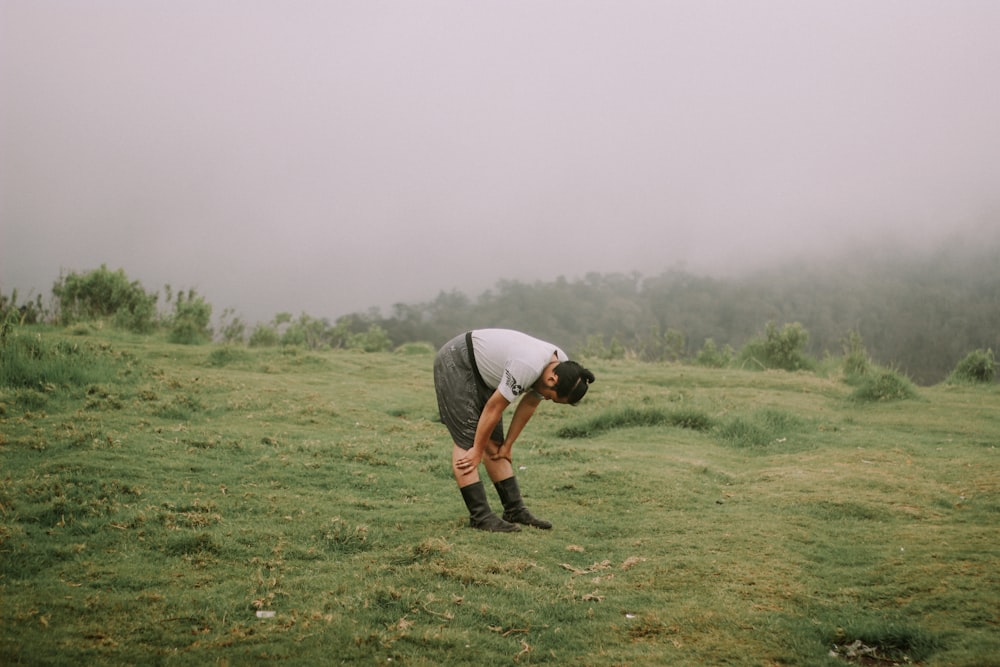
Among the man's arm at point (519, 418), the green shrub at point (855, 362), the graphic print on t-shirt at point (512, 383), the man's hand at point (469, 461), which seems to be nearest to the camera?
the graphic print on t-shirt at point (512, 383)

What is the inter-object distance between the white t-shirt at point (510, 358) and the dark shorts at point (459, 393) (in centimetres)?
12

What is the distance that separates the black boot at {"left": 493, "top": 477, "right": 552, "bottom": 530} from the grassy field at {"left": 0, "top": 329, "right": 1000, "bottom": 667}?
0.82 feet

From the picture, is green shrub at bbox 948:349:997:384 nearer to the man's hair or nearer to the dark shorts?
the man's hair

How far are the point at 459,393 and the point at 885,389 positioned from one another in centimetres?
1178

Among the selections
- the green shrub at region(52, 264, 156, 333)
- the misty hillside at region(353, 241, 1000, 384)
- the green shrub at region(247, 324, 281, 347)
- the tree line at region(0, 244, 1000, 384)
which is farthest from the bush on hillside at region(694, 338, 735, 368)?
the misty hillside at region(353, 241, 1000, 384)

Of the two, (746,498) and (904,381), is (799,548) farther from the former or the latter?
(904,381)

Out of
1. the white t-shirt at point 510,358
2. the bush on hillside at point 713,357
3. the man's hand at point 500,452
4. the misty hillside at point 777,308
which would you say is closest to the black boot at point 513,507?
the man's hand at point 500,452

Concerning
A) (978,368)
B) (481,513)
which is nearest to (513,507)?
(481,513)

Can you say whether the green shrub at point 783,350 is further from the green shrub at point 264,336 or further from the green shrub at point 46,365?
the green shrub at point 46,365

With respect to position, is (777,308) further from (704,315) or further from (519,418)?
(519,418)

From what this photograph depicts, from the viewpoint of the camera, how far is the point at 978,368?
18594 mm

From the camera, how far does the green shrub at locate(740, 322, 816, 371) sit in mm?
21984

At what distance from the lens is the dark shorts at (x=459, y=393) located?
254 inches

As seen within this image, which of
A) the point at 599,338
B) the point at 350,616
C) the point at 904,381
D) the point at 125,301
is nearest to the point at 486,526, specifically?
the point at 350,616
